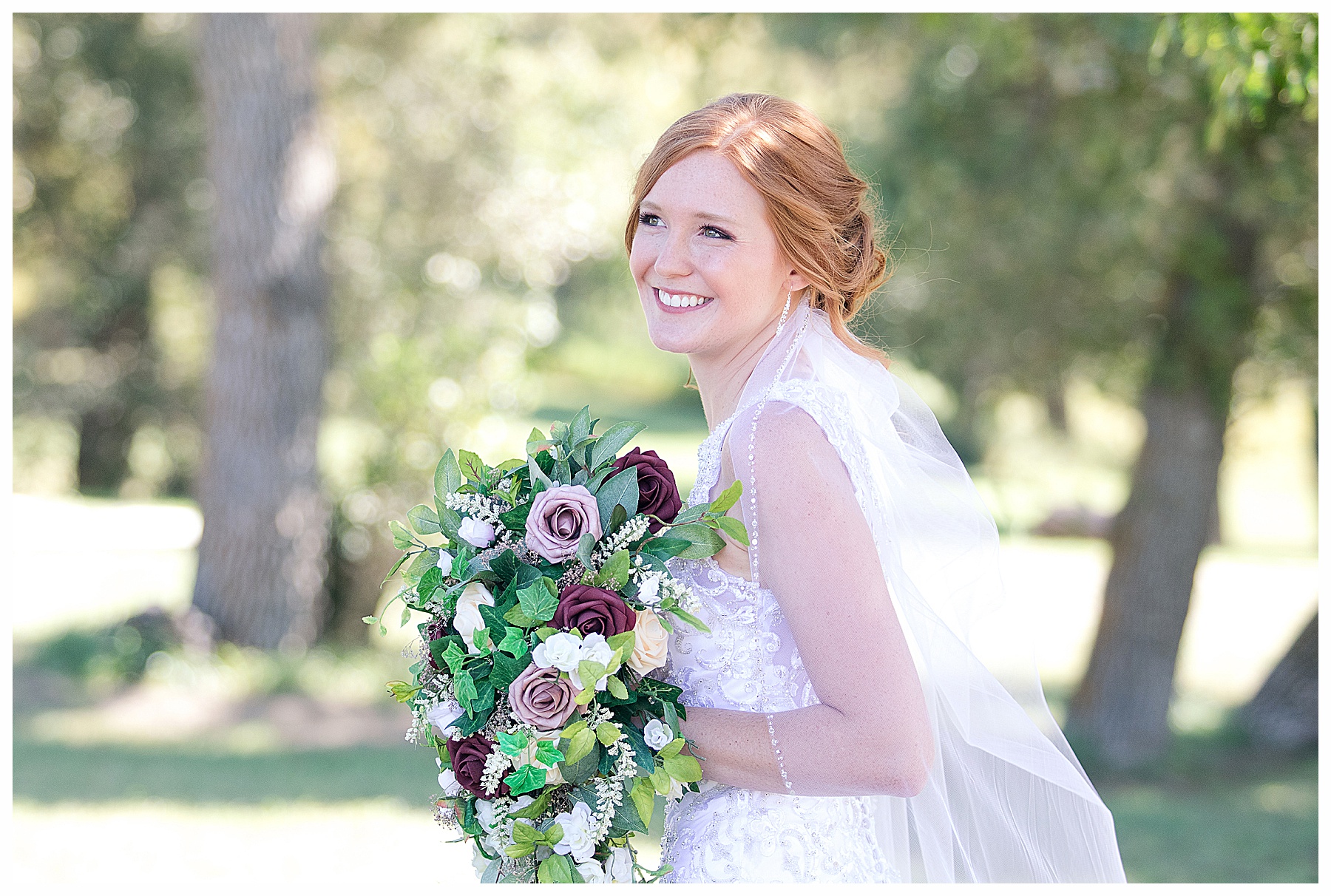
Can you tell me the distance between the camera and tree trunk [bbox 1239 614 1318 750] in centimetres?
892

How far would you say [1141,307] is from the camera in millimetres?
8453

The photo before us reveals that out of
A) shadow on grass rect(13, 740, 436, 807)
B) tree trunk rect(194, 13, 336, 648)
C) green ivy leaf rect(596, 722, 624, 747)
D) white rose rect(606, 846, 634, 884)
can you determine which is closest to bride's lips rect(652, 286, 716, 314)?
green ivy leaf rect(596, 722, 624, 747)

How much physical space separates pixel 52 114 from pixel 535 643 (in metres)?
16.9

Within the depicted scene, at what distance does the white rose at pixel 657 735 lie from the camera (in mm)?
2053

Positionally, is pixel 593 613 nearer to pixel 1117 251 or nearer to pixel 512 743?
pixel 512 743

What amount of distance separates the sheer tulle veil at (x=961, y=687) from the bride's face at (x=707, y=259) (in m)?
0.11

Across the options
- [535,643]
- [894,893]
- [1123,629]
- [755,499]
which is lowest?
[1123,629]

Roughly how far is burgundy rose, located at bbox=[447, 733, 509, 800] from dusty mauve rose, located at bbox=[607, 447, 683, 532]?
49 cm

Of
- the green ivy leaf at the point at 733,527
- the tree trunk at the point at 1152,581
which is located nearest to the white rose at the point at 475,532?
the green ivy leaf at the point at 733,527

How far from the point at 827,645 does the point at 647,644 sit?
1.03ft

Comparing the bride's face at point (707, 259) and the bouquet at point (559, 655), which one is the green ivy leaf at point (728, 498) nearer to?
the bouquet at point (559, 655)
